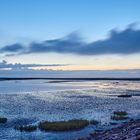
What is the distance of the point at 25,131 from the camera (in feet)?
98.0

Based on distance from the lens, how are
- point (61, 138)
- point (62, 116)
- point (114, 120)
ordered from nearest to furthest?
point (61, 138)
point (114, 120)
point (62, 116)

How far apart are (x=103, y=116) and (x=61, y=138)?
13.5 meters

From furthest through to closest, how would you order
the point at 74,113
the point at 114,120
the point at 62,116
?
the point at 74,113
the point at 62,116
the point at 114,120

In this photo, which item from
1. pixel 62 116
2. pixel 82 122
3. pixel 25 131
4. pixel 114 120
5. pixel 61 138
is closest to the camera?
pixel 61 138

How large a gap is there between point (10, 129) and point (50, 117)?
838cm

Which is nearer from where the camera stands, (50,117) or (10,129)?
(10,129)

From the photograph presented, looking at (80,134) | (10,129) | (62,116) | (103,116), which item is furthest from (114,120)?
(10,129)

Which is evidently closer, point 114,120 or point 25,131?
point 25,131

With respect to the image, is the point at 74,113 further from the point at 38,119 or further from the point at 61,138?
the point at 61,138

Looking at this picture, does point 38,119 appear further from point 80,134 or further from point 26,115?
point 80,134

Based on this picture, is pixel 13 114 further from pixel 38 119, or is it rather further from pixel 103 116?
pixel 103 116

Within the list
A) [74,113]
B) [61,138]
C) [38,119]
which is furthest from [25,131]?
[74,113]

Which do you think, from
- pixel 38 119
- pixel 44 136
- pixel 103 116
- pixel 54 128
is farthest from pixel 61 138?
pixel 103 116

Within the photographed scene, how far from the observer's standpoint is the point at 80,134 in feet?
93.5
